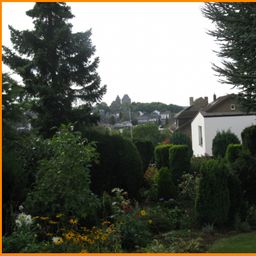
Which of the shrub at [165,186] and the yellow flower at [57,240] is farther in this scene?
the shrub at [165,186]

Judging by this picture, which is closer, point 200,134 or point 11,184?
point 11,184

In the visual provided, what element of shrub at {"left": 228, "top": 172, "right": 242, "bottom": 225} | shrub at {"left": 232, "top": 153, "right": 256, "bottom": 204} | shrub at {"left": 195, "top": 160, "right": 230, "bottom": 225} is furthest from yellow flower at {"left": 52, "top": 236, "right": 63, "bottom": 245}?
shrub at {"left": 232, "top": 153, "right": 256, "bottom": 204}

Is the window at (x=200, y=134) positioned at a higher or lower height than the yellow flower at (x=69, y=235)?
higher

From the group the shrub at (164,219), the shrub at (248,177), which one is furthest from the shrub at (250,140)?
the shrub at (164,219)

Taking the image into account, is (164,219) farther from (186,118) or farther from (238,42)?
(186,118)

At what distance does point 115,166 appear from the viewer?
Answer: 11422mm

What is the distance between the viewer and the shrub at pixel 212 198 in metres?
9.22

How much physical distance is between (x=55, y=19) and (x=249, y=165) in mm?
13543

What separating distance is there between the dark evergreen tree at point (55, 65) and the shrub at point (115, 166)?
7.92 metres

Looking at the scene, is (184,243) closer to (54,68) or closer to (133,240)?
(133,240)

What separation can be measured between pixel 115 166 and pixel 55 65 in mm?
10410

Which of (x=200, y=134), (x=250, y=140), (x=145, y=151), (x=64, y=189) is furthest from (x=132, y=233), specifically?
(x=200, y=134)

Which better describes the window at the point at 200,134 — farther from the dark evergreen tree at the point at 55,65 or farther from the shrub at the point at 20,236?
the shrub at the point at 20,236

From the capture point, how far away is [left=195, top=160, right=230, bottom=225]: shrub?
363 inches
